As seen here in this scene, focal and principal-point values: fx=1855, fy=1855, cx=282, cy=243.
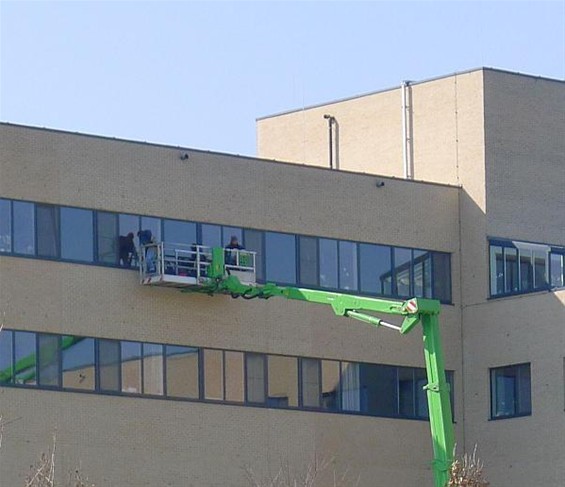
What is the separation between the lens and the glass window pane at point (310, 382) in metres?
54.6

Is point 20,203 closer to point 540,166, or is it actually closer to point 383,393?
point 383,393

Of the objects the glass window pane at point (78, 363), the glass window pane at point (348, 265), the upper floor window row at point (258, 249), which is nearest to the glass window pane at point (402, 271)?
the upper floor window row at point (258, 249)

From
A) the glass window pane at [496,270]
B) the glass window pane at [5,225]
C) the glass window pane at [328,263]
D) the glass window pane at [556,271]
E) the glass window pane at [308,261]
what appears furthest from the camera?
the glass window pane at [556,271]

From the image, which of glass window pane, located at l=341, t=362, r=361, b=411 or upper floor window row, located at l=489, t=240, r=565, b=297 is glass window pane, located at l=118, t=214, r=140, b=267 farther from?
upper floor window row, located at l=489, t=240, r=565, b=297

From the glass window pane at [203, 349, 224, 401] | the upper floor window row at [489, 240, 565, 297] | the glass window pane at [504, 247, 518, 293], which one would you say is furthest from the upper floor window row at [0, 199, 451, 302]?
the glass window pane at [203, 349, 224, 401]

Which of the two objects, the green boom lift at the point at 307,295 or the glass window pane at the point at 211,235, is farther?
the glass window pane at the point at 211,235

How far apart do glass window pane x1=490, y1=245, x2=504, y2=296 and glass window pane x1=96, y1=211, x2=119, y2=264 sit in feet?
42.2

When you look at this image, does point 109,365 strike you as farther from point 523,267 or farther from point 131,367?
point 523,267

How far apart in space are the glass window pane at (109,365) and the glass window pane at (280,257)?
18.5 feet

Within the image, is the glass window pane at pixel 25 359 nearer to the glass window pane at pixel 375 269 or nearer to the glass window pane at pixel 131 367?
the glass window pane at pixel 131 367

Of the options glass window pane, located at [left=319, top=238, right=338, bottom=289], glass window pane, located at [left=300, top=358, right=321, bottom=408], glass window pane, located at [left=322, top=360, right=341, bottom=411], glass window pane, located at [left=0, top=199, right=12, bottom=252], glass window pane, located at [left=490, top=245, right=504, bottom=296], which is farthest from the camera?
glass window pane, located at [left=490, top=245, right=504, bottom=296]

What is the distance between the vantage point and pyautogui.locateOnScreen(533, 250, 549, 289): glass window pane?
58.7 metres

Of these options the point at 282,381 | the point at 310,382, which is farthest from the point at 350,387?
the point at 282,381

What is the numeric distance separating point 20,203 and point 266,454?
413 inches
